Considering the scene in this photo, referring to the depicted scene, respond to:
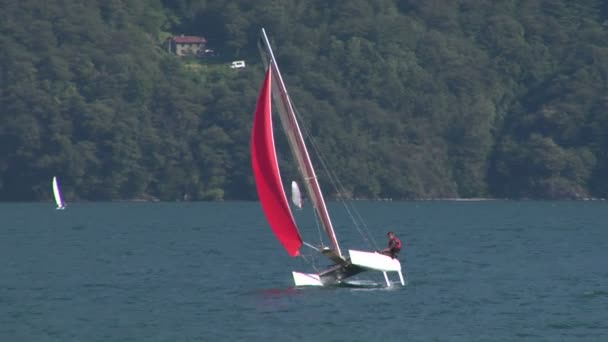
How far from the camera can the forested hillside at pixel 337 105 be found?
520 feet

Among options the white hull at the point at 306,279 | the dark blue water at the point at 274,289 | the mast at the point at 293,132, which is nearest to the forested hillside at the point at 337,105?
the dark blue water at the point at 274,289

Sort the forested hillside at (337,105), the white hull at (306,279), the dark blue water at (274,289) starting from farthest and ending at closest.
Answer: the forested hillside at (337,105)
the white hull at (306,279)
the dark blue water at (274,289)

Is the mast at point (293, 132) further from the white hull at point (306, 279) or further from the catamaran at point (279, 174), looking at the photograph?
the white hull at point (306, 279)

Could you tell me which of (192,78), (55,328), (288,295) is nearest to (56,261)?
(288,295)

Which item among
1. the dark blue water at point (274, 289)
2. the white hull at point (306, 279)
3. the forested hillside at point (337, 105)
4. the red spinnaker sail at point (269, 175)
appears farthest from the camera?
the forested hillside at point (337, 105)

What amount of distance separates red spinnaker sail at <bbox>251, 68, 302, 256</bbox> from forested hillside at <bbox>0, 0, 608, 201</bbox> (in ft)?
344

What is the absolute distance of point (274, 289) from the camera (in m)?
52.2

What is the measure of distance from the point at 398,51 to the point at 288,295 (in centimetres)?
13536

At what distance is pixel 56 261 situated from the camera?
2657 inches

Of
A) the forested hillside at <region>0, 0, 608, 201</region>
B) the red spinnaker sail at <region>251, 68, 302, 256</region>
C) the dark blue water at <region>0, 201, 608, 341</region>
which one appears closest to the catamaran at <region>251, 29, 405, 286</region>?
the red spinnaker sail at <region>251, 68, 302, 256</region>

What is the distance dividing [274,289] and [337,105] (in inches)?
4818

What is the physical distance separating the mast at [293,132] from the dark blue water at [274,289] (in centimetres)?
282

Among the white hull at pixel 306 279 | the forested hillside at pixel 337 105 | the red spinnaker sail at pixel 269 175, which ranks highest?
the red spinnaker sail at pixel 269 175

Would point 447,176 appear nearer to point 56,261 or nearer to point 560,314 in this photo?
point 56,261
